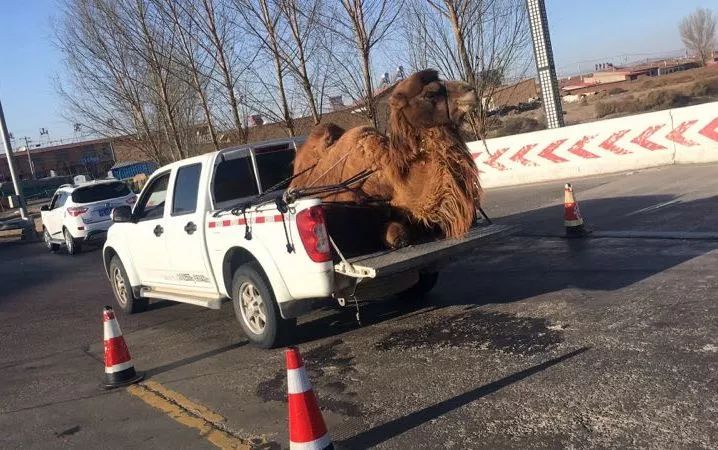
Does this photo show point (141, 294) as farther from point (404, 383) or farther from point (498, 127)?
point (498, 127)

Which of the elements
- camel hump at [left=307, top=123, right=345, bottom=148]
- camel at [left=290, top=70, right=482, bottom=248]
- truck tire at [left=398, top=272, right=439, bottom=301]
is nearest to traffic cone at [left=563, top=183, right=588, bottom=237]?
truck tire at [left=398, top=272, right=439, bottom=301]

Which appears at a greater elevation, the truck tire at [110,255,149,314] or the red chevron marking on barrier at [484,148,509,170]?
the red chevron marking on barrier at [484,148,509,170]

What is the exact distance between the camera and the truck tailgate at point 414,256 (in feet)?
19.2

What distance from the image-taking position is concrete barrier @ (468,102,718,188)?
14.6 meters

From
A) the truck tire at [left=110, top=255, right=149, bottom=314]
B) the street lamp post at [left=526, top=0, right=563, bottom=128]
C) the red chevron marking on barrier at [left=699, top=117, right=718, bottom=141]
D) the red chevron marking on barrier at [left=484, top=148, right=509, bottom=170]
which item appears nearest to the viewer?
the truck tire at [left=110, top=255, right=149, bottom=314]

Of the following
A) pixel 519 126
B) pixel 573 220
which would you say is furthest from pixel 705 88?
pixel 573 220

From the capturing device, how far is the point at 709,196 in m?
11.2

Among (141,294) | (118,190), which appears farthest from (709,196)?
(118,190)

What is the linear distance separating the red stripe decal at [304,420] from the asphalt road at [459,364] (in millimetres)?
378

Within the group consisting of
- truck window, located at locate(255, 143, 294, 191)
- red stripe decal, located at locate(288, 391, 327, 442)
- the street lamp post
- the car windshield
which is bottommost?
red stripe decal, located at locate(288, 391, 327, 442)

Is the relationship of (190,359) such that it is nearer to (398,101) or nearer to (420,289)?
(420,289)

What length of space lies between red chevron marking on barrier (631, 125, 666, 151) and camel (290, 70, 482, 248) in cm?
1029

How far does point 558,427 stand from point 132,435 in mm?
2989

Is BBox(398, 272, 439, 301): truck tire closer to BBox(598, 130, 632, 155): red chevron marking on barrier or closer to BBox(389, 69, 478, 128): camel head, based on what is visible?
BBox(389, 69, 478, 128): camel head
